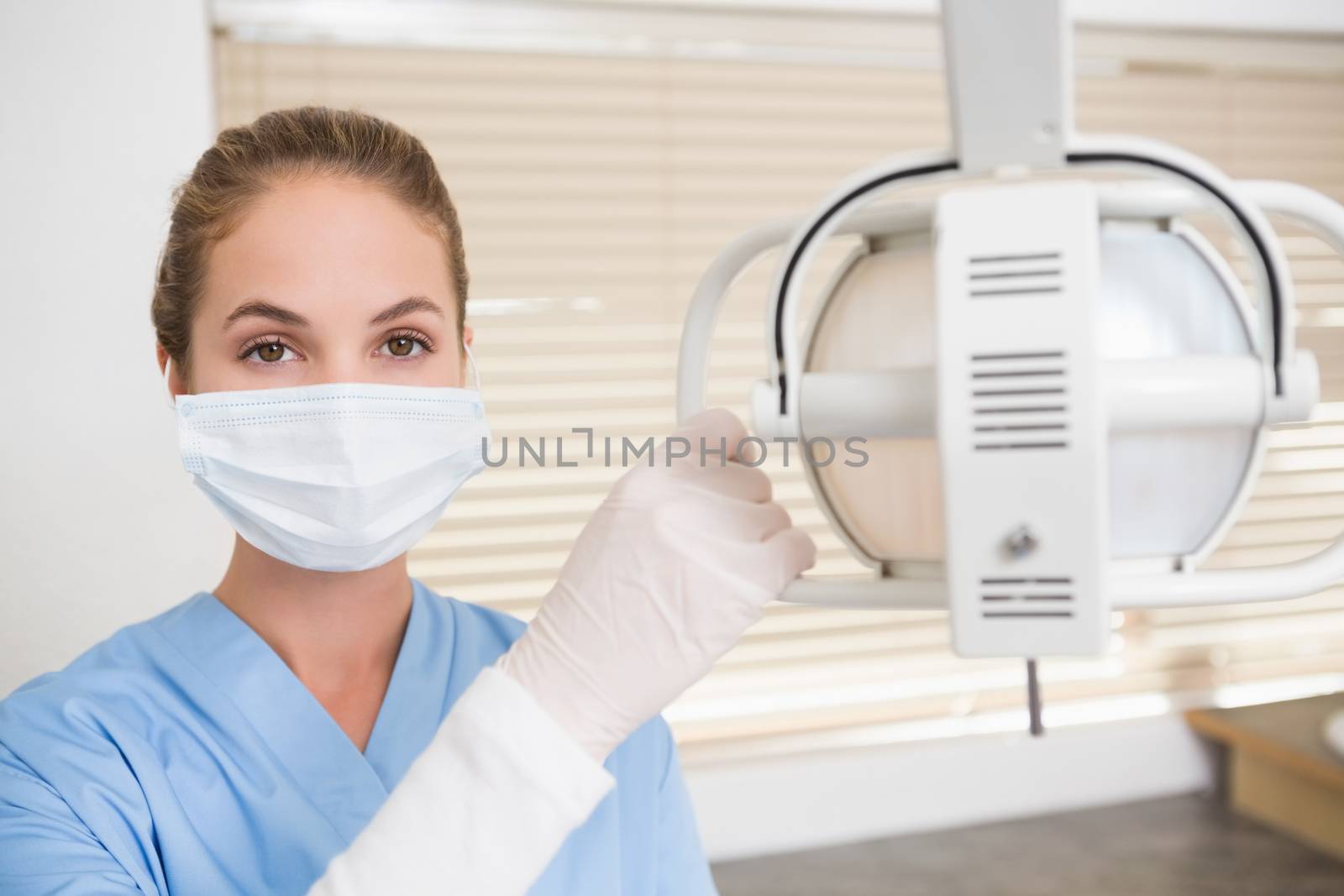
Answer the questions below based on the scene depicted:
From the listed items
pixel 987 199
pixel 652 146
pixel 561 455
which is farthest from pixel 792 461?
pixel 987 199

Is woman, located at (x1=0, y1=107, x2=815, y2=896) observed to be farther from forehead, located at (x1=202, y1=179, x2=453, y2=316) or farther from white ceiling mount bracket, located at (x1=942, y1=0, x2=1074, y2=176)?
white ceiling mount bracket, located at (x1=942, y1=0, x2=1074, y2=176)

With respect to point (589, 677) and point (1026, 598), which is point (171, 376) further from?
point (1026, 598)

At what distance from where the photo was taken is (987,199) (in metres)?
0.50

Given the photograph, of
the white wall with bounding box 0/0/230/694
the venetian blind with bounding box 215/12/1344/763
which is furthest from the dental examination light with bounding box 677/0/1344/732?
the venetian blind with bounding box 215/12/1344/763

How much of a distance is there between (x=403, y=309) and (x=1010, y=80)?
0.67m

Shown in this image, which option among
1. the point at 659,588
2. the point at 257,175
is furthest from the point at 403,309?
the point at 659,588

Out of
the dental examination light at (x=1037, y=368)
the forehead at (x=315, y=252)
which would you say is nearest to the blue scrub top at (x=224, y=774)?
the forehead at (x=315, y=252)

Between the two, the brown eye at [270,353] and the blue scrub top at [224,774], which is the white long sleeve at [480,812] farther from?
the brown eye at [270,353]

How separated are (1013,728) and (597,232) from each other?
4.51ft

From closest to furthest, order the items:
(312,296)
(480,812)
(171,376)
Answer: (480,812)
(312,296)
(171,376)

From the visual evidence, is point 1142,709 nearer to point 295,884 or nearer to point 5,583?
point 295,884

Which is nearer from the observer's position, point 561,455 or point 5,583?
point 5,583

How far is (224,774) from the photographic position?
977mm

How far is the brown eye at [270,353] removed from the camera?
3.31 feet
